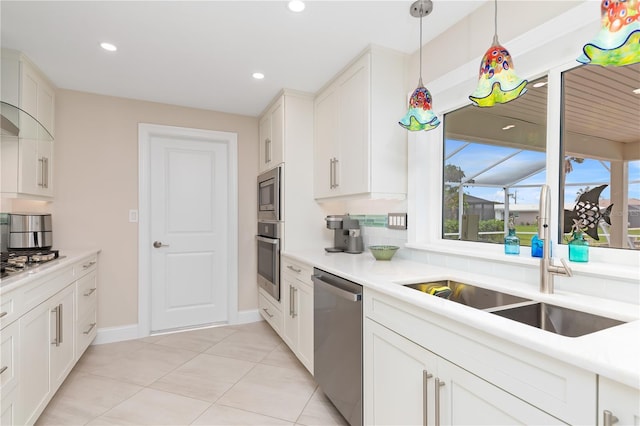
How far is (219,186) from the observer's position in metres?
3.52

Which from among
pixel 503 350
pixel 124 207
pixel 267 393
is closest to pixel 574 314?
pixel 503 350

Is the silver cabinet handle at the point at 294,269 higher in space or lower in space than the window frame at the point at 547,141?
lower

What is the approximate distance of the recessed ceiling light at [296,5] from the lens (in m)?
1.68

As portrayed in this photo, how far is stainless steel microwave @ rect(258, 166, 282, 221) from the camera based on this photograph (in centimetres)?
293

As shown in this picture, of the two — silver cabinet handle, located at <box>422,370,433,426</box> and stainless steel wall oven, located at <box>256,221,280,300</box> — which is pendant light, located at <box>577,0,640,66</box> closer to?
silver cabinet handle, located at <box>422,370,433,426</box>

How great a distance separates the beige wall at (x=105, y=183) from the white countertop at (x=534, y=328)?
2.29 meters

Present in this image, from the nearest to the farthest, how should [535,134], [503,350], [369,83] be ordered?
[503,350]
[535,134]
[369,83]

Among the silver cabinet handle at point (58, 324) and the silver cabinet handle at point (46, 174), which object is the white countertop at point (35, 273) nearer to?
the silver cabinet handle at point (58, 324)

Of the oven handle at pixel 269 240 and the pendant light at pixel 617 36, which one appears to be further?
the oven handle at pixel 269 240

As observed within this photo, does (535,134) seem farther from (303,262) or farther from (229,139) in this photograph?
(229,139)

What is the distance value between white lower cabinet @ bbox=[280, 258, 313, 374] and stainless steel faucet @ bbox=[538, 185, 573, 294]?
54.7 inches

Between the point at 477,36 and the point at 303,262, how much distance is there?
5.91 ft

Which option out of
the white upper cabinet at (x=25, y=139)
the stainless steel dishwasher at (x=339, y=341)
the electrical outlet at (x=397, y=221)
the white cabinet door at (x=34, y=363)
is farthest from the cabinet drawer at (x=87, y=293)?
the electrical outlet at (x=397, y=221)

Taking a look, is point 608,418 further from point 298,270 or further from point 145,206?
point 145,206
